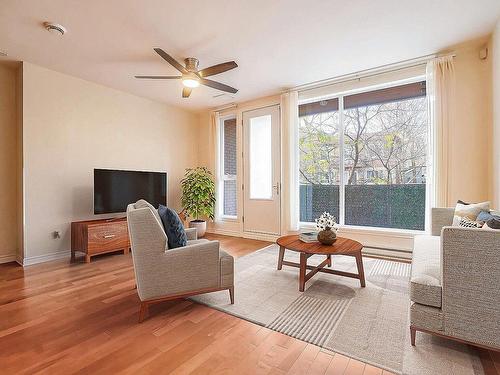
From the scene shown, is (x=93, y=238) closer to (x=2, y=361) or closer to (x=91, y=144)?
(x=91, y=144)

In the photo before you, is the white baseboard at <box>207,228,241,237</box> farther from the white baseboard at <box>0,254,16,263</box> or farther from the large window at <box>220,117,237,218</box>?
the white baseboard at <box>0,254,16,263</box>

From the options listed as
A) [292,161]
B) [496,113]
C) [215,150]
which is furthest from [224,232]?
[496,113]

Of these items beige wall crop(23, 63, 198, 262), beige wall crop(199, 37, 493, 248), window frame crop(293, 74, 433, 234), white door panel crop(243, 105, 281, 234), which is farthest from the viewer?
white door panel crop(243, 105, 281, 234)

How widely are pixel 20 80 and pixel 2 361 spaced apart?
3.64 metres

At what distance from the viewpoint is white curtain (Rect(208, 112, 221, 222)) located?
5699 mm

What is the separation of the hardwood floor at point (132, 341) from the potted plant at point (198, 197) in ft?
8.87

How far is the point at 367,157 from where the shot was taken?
4168 mm

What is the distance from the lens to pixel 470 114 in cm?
325

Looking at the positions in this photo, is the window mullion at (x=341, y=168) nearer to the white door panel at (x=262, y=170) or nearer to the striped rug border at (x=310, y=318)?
the white door panel at (x=262, y=170)

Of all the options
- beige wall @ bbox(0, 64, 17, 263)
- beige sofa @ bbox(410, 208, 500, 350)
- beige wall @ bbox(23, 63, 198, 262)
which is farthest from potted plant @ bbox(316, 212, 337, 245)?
beige wall @ bbox(0, 64, 17, 263)

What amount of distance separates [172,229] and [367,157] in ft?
11.0

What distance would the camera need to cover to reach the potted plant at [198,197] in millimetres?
5277

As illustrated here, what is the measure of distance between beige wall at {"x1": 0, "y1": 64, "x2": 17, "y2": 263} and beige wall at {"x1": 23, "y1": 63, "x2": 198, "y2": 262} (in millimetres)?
413

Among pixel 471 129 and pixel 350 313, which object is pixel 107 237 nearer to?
pixel 350 313
